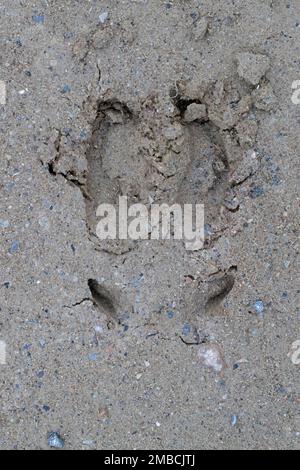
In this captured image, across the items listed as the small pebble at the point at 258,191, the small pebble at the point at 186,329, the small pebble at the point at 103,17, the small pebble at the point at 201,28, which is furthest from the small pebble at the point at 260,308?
the small pebble at the point at 103,17

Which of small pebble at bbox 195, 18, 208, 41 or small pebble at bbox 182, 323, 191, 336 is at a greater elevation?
small pebble at bbox 195, 18, 208, 41

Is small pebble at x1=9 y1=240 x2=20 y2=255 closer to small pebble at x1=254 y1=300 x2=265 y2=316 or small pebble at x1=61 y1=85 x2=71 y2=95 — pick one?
small pebble at x1=61 y1=85 x2=71 y2=95

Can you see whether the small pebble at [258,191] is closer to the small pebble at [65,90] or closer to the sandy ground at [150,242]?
the sandy ground at [150,242]

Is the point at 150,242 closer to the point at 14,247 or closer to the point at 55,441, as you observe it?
the point at 14,247

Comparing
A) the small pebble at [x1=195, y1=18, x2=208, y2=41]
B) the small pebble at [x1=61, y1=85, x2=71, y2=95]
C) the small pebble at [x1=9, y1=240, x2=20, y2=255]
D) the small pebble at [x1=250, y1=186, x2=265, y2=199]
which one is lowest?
the small pebble at [x1=9, y1=240, x2=20, y2=255]

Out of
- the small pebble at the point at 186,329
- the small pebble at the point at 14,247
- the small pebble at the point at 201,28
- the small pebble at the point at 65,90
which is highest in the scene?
the small pebble at the point at 201,28

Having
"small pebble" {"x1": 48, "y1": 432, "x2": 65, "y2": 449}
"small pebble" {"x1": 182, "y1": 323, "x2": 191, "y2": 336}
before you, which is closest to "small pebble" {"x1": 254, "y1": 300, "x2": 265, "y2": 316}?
"small pebble" {"x1": 182, "y1": 323, "x2": 191, "y2": 336}
